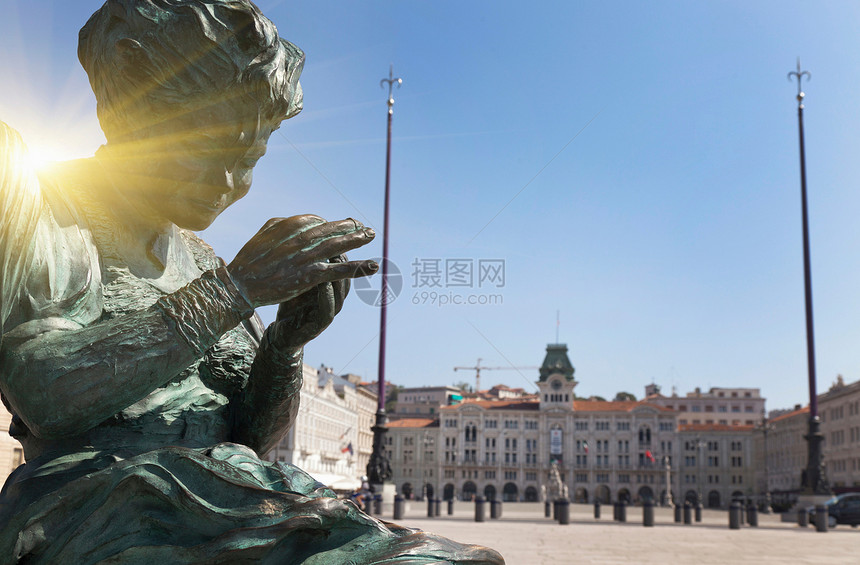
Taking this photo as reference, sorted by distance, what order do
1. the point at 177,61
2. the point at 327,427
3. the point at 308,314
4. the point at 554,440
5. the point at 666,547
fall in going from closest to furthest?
the point at 177,61 → the point at 308,314 → the point at 666,547 → the point at 327,427 → the point at 554,440

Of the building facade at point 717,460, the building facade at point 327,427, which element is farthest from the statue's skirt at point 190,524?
the building facade at point 717,460

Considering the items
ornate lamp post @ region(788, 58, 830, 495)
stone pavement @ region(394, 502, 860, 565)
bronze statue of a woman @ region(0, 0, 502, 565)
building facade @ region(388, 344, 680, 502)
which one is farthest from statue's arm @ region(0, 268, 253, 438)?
building facade @ region(388, 344, 680, 502)

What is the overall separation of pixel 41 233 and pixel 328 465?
68.6 metres

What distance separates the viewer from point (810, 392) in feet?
75.9

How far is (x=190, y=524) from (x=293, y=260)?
0.52m

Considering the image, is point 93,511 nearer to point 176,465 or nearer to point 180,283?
point 176,465

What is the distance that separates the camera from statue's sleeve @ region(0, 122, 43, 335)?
1.31 metres

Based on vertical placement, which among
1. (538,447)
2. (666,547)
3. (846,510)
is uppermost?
(666,547)

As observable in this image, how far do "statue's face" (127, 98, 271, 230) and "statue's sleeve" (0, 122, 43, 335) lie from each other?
0.92ft

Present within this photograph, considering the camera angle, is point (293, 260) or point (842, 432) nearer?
point (293, 260)

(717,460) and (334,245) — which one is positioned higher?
(334,245)

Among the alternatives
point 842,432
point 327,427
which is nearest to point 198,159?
point 327,427

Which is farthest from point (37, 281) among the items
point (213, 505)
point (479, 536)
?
point (479, 536)

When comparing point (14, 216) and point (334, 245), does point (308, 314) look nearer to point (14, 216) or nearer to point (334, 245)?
point (334, 245)
